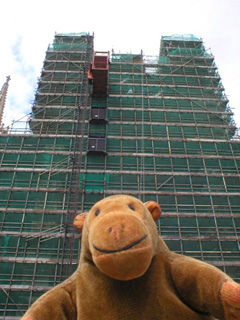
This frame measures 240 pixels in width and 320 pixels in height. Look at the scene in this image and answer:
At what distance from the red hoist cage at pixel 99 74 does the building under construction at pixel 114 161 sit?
0.06m

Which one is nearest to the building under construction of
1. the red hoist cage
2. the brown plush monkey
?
the red hoist cage

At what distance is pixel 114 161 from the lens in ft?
45.6

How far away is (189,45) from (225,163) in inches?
464

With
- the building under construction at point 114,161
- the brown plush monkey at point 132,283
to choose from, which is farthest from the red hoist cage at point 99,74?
the brown plush monkey at point 132,283

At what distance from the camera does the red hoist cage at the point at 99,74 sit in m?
15.6

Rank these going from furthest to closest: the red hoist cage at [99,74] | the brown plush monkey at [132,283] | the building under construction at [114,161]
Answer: the red hoist cage at [99,74]
the building under construction at [114,161]
the brown plush monkey at [132,283]

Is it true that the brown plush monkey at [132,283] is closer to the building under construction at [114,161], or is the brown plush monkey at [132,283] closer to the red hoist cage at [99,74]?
the building under construction at [114,161]

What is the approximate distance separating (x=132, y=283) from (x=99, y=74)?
14679 millimetres

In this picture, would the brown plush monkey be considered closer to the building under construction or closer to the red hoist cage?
the building under construction

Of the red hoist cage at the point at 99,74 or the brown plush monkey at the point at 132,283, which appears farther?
the red hoist cage at the point at 99,74

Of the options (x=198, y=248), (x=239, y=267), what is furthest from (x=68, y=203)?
(x=239, y=267)

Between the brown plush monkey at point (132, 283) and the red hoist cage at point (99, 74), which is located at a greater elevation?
the red hoist cage at point (99, 74)

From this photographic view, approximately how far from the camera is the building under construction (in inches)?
448

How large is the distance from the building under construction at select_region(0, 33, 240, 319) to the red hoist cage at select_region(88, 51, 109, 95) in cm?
6
